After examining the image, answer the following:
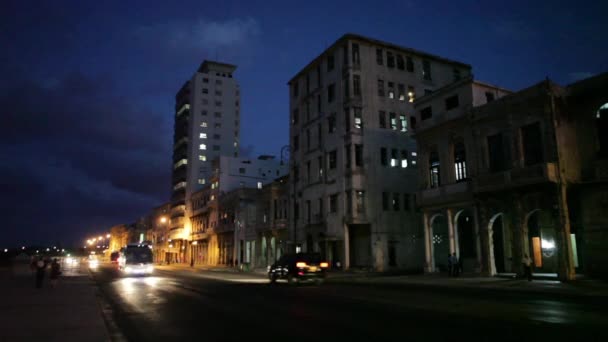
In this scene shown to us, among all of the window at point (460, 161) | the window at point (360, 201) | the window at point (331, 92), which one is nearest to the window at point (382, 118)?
the window at point (331, 92)

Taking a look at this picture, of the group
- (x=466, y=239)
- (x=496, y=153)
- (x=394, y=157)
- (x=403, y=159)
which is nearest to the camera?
(x=496, y=153)

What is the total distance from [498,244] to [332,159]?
20.2 metres

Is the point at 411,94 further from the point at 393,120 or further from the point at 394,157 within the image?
the point at 394,157

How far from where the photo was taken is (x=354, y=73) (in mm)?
48469

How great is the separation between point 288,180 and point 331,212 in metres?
12.3

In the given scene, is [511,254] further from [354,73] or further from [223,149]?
[223,149]

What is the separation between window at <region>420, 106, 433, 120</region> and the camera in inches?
1567

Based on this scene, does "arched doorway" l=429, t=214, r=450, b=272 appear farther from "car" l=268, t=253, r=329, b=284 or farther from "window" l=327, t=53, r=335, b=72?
"car" l=268, t=253, r=329, b=284

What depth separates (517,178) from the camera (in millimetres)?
29844

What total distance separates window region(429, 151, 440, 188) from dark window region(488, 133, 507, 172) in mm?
5350

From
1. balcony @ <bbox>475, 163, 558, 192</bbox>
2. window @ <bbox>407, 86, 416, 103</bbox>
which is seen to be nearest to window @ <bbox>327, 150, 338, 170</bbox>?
window @ <bbox>407, 86, 416, 103</bbox>

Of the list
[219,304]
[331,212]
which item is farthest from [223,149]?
[219,304]

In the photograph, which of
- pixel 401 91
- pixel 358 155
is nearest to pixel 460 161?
pixel 358 155

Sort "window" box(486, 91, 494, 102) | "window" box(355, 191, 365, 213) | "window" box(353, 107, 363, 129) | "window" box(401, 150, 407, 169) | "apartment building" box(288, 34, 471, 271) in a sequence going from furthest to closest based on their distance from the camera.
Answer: "window" box(401, 150, 407, 169) < "window" box(353, 107, 363, 129) < "apartment building" box(288, 34, 471, 271) < "window" box(355, 191, 365, 213) < "window" box(486, 91, 494, 102)
